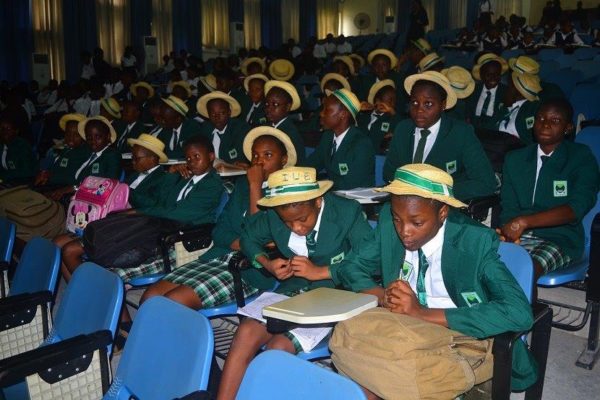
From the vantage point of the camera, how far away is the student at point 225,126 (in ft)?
16.3

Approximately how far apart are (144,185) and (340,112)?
136cm

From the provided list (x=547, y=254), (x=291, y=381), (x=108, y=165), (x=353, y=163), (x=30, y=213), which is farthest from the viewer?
(x=108, y=165)

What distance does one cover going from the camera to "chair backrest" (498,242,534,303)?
2.08m

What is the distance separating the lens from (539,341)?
2.10 meters

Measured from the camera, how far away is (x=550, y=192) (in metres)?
2.99

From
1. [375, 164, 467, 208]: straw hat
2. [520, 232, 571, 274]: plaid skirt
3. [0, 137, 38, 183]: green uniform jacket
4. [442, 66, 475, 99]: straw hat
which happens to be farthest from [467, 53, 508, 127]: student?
[0, 137, 38, 183]: green uniform jacket

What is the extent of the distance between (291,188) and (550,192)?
1424mm

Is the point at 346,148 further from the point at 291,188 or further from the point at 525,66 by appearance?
the point at 525,66

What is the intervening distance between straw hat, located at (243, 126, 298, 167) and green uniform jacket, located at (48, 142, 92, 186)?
2.10m

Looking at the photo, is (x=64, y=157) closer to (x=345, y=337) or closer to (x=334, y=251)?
(x=334, y=251)

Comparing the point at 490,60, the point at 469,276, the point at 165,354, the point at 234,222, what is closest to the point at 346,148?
the point at 234,222

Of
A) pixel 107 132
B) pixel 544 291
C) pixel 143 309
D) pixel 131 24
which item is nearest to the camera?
pixel 143 309

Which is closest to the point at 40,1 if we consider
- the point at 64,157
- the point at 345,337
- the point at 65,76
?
the point at 65,76

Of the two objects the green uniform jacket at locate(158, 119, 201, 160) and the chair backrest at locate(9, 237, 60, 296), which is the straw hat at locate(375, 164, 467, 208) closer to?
the chair backrest at locate(9, 237, 60, 296)
